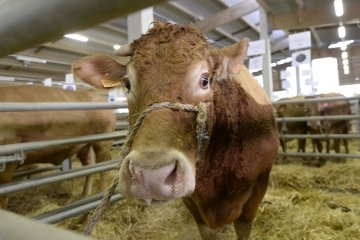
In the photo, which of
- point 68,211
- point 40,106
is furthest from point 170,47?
point 68,211

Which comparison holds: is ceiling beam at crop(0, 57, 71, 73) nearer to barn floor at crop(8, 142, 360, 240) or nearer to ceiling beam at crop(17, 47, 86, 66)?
ceiling beam at crop(17, 47, 86, 66)

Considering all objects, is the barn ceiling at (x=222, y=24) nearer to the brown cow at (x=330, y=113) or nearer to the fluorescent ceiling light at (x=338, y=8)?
the fluorescent ceiling light at (x=338, y=8)

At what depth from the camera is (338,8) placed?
19.9ft

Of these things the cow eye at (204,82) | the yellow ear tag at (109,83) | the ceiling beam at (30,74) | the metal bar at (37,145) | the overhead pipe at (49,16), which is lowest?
the metal bar at (37,145)

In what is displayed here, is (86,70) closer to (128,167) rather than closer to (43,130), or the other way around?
(128,167)

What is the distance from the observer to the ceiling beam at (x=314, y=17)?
20.2 ft

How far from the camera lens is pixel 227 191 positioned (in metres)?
1.94

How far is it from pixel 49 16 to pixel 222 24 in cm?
670

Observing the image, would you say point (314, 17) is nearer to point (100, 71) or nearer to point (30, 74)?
point (100, 71)

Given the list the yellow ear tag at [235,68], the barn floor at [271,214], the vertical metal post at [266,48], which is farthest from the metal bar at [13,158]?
the vertical metal post at [266,48]

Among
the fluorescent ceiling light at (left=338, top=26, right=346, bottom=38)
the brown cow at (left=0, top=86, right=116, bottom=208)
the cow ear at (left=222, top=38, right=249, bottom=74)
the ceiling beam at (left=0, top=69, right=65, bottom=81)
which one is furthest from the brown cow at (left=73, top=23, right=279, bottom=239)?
the ceiling beam at (left=0, top=69, right=65, bottom=81)

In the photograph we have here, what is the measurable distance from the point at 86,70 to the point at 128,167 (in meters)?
0.95

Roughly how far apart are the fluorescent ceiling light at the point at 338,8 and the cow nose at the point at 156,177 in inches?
236

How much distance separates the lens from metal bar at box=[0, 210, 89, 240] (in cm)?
31
